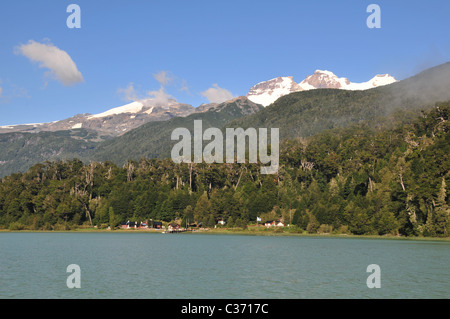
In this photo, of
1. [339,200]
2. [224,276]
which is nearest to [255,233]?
[339,200]

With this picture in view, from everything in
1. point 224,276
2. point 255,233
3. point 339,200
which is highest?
point 339,200

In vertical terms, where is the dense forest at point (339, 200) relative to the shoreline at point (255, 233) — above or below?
above

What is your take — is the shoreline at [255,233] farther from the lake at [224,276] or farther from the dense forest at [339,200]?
the lake at [224,276]

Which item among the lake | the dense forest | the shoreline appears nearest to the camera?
the lake

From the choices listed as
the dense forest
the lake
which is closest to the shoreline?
the dense forest

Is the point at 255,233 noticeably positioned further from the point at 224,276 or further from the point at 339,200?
the point at 224,276

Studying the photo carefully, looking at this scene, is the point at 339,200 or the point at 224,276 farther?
the point at 339,200

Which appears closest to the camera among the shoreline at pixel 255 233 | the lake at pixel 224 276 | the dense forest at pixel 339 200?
the lake at pixel 224 276

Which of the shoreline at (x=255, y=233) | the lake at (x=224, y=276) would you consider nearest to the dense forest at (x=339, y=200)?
the shoreline at (x=255, y=233)

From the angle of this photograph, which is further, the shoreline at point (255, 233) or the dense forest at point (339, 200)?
the shoreline at point (255, 233)

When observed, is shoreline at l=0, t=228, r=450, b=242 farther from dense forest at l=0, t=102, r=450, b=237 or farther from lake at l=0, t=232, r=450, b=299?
lake at l=0, t=232, r=450, b=299
